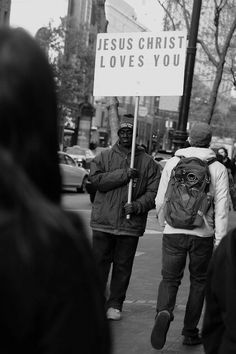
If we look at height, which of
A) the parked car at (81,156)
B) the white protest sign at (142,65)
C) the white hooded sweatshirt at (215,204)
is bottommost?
the parked car at (81,156)

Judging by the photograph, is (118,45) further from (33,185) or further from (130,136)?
(33,185)

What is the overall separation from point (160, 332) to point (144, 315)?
4.83ft

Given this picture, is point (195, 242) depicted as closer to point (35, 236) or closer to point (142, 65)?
point (142, 65)

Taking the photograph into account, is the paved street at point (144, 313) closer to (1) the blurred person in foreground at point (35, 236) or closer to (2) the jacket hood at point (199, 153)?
(2) the jacket hood at point (199, 153)

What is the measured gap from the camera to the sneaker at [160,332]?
4738mm

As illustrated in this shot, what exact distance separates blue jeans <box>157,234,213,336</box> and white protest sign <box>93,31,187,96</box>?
6.82ft

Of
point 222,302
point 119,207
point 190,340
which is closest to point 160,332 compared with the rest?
point 190,340

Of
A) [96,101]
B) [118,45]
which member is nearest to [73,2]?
[96,101]

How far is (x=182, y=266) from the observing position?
526cm

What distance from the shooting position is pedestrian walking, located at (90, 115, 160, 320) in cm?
597

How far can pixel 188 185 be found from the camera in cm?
510

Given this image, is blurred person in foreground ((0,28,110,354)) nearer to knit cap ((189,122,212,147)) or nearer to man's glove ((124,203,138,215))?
knit cap ((189,122,212,147))

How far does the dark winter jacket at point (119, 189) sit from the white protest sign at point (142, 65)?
95 centimetres

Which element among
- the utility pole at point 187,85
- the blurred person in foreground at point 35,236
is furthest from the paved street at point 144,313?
the utility pole at point 187,85
